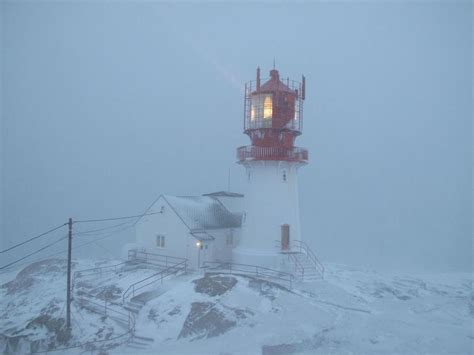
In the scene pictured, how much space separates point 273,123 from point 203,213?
28.2 feet

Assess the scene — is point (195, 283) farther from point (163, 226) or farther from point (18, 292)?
point (18, 292)

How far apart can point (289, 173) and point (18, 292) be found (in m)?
19.5

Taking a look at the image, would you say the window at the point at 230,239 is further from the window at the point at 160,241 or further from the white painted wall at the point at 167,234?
the window at the point at 160,241

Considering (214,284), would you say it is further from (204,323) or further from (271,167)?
(271,167)

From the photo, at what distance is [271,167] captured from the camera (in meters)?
25.7

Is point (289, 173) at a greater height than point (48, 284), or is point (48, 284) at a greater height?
point (289, 173)

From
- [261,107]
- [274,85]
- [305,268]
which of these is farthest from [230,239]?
[274,85]

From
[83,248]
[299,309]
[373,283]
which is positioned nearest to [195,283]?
[299,309]

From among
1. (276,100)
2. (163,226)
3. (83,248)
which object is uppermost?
(276,100)

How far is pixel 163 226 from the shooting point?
27.1 m

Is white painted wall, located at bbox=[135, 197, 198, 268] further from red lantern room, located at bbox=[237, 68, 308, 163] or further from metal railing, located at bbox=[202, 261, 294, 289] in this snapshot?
red lantern room, located at bbox=[237, 68, 308, 163]

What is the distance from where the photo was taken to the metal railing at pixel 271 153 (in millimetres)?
24969

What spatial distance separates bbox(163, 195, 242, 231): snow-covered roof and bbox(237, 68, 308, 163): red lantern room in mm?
5272

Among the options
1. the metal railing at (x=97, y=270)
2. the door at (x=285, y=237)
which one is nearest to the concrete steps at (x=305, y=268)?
the door at (x=285, y=237)
